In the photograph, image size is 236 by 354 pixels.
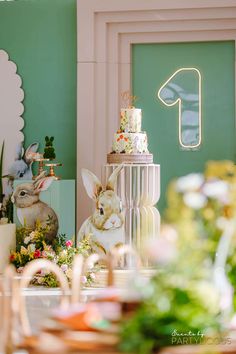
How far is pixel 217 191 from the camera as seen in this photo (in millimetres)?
2348

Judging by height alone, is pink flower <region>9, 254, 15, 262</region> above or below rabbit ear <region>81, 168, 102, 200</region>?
below

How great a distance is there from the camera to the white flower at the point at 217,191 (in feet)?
7.70

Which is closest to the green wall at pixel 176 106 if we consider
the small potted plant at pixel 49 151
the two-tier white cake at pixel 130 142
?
the two-tier white cake at pixel 130 142

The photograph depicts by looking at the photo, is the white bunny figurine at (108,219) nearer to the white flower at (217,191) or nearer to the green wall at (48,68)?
the green wall at (48,68)

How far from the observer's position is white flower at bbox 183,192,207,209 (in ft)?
7.41

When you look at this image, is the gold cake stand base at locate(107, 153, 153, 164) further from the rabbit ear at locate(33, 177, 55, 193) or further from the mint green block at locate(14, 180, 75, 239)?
the rabbit ear at locate(33, 177, 55, 193)

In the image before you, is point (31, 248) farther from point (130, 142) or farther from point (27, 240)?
point (130, 142)

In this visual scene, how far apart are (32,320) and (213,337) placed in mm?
2380

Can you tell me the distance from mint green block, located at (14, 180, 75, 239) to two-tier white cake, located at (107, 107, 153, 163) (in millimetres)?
430

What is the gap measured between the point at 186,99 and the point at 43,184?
58.8 inches

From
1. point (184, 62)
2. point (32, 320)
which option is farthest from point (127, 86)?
point (32, 320)

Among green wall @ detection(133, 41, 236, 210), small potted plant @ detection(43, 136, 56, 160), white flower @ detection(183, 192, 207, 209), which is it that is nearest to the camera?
white flower @ detection(183, 192, 207, 209)


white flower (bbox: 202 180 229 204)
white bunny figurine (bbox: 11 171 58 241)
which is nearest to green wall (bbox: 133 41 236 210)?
white bunny figurine (bbox: 11 171 58 241)

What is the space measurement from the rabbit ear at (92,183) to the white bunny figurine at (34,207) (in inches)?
16.8
